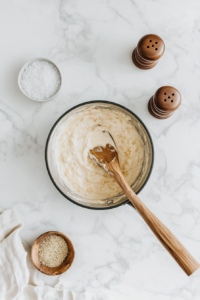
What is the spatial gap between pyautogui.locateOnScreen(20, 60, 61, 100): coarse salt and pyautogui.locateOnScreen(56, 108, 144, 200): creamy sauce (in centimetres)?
14

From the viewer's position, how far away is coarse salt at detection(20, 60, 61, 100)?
1.00 meters

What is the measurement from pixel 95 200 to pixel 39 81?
520 mm

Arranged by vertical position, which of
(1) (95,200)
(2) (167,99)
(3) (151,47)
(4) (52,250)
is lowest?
(4) (52,250)

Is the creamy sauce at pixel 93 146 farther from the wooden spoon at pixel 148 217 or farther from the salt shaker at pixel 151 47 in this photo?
the salt shaker at pixel 151 47

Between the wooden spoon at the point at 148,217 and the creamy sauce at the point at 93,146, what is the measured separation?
0.11 feet

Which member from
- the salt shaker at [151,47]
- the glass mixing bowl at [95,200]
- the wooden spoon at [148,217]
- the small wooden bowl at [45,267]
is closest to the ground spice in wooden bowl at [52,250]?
the small wooden bowl at [45,267]

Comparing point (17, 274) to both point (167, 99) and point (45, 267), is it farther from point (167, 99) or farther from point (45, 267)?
point (167, 99)

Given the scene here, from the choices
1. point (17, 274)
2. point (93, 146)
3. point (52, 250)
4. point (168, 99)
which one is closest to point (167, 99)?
point (168, 99)

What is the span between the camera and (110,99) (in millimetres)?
1043

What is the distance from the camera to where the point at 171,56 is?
3.49ft

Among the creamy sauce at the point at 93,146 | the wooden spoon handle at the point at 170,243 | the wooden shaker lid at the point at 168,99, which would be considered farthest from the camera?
the creamy sauce at the point at 93,146

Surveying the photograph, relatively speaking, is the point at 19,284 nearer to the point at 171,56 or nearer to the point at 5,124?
the point at 5,124

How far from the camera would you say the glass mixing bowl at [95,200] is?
94 centimetres

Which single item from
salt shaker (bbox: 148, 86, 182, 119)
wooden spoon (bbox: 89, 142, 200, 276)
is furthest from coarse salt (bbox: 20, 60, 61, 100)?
salt shaker (bbox: 148, 86, 182, 119)
